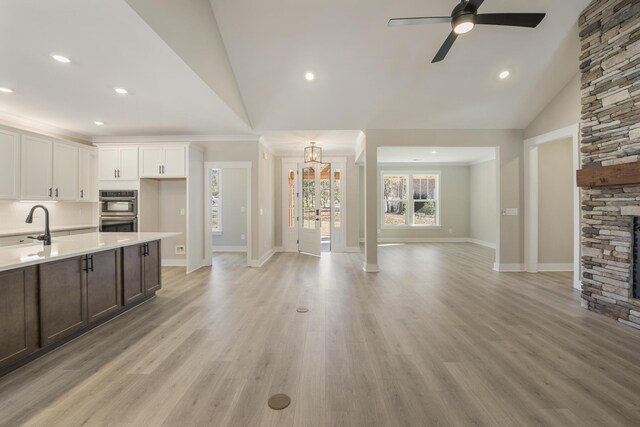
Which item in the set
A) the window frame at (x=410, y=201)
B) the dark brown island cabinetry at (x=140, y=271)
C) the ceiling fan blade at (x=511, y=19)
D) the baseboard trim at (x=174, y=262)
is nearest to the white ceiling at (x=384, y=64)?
the ceiling fan blade at (x=511, y=19)

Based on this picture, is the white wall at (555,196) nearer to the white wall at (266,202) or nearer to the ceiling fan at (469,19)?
the ceiling fan at (469,19)

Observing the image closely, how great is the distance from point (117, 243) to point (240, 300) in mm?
1560

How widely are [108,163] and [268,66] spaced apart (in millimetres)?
3716

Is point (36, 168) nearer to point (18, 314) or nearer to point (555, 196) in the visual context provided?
point (18, 314)

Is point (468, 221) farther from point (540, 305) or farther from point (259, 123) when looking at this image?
point (259, 123)

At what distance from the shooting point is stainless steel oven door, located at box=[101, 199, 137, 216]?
5.24 meters

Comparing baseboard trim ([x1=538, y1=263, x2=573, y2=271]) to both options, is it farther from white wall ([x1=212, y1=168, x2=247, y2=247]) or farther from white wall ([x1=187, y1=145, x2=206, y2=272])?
white wall ([x1=212, y1=168, x2=247, y2=247])

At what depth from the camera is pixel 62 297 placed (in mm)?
2408

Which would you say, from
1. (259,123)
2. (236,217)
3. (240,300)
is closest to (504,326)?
(240,300)

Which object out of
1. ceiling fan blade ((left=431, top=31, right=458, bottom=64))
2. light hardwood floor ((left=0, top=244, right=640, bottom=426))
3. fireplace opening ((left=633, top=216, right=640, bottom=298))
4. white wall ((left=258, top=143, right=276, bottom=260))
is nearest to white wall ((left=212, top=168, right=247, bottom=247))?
white wall ((left=258, top=143, right=276, bottom=260))

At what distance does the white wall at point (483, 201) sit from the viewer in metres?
8.20

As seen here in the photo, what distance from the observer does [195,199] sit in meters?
5.40

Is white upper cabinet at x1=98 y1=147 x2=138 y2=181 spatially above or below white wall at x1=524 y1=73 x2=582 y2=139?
below

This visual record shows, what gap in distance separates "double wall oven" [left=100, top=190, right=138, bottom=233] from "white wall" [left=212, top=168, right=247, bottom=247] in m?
2.54
